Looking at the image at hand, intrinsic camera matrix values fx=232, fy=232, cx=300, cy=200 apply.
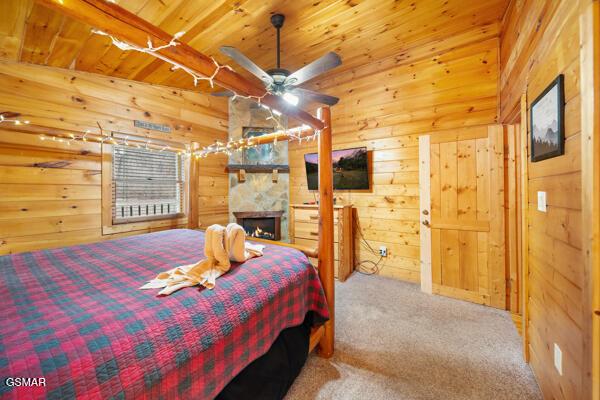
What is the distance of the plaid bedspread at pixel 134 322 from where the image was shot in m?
0.70

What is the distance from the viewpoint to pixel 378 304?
8.42ft

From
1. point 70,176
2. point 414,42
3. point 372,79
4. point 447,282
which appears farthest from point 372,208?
point 70,176

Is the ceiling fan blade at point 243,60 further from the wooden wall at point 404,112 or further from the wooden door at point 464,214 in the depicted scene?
the wooden door at point 464,214

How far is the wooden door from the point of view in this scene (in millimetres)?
2494

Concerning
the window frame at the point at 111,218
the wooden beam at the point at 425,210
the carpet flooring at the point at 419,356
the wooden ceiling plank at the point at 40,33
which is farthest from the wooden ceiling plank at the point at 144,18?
the carpet flooring at the point at 419,356

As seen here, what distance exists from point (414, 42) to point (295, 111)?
98.1 inches

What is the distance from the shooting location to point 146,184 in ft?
10.5

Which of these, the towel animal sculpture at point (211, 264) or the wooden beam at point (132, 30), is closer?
the wooden beam at point (132, 30)

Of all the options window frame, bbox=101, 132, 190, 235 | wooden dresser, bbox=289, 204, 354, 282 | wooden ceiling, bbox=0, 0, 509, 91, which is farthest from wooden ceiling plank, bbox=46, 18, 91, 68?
wooden dresser, bbox=289, 204, 354, 282

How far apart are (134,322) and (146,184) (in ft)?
9.30

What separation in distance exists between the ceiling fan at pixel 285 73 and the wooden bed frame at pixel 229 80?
405mm

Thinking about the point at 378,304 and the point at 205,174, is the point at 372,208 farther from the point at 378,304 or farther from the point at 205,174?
the point at 205,174

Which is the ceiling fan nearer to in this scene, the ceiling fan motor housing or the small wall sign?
the ceiling fan motor housing

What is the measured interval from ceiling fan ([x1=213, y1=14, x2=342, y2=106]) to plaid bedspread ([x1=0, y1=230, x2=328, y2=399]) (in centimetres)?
141
